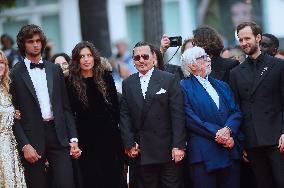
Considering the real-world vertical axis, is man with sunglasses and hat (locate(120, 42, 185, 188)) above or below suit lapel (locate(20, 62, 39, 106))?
below

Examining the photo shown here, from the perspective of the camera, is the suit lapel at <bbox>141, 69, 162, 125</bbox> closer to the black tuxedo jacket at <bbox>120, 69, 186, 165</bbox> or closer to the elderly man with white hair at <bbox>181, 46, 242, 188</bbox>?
the black tuxedo jacket at <bbox>120, 69, 186, 165</bbox>

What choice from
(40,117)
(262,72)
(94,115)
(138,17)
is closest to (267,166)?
(262,72)

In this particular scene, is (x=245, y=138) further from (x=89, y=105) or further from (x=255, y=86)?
(x=89, y=105)

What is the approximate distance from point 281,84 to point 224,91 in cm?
67

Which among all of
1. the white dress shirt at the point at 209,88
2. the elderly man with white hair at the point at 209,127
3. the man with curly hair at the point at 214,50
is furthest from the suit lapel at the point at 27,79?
the man with curly hair at the point at 214,50

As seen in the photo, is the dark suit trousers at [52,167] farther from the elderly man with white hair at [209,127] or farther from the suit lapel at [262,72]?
the suit lapel at [262,72]

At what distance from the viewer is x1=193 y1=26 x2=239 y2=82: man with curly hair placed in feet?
31.2

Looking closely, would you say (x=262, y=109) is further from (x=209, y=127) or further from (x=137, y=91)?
(x=137, y=91)

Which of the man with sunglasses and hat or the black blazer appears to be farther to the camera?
the black blazer

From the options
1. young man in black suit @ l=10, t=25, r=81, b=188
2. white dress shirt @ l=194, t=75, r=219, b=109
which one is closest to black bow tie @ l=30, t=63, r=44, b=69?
young man in black suit @ l=10, t=25, r=81, b=188

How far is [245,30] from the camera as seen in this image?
8883 millimetres

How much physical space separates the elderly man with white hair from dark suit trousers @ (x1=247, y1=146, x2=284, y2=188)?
8.0 inches

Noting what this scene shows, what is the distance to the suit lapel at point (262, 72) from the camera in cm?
875

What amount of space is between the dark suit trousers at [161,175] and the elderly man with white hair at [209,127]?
179 mm
